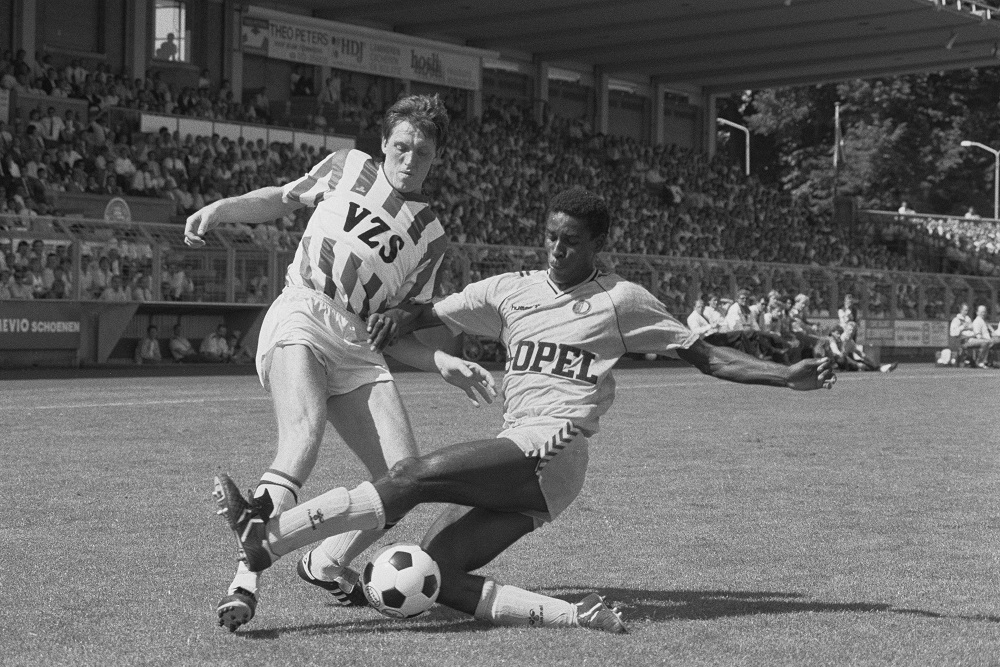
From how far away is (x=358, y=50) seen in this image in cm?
3981

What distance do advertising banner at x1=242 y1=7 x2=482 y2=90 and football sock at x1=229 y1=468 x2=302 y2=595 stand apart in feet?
110

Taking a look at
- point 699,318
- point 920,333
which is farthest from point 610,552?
point 920,333

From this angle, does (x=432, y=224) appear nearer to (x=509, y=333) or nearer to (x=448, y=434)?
(x=509, y=333)

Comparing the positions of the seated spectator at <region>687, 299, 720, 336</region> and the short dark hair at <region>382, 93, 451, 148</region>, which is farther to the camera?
the seated spectator at <region>687, 299, 720, 336</region>

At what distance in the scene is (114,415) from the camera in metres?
15.6

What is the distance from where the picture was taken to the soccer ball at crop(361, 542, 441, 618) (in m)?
5.62

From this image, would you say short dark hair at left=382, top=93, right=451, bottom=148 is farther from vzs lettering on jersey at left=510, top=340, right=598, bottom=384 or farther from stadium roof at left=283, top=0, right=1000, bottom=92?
stadium roof at left=283, top=0, right=1000, bottom=92

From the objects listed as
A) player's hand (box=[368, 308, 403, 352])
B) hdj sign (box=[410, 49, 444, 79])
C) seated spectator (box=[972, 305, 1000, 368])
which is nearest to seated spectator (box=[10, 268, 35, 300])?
player's hand (box=[368, 308, 403, 352])

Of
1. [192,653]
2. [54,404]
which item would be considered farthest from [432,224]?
[54,404]

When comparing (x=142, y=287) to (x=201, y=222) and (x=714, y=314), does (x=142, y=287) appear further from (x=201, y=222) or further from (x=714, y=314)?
(x=201, y=222)

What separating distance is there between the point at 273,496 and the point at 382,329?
32.2 inches

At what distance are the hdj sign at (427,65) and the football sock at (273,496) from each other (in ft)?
121

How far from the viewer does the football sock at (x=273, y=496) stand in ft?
17.8

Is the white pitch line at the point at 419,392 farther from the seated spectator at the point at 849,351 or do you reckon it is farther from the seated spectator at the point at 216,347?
the seated spectator at the point at 216,347
